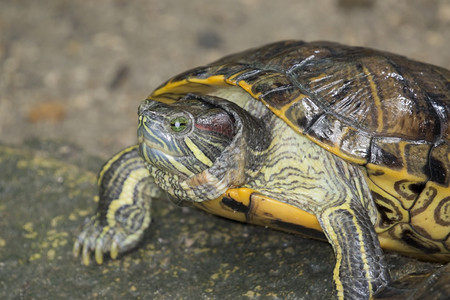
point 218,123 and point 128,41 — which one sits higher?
point 218,123

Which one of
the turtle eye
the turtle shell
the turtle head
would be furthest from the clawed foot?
the turtle shell

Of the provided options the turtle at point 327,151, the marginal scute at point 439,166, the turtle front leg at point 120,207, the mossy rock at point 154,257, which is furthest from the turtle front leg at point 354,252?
the turtle front leg at point 120,207

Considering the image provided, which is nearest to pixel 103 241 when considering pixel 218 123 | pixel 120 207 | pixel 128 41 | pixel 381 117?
pixel 120 207

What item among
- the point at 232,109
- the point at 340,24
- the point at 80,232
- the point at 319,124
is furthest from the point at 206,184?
the point at 340,24

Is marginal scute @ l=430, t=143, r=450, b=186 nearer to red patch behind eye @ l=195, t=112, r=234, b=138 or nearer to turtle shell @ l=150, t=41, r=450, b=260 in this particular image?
turtle shell @ l=150, t=41, r=450, b=260

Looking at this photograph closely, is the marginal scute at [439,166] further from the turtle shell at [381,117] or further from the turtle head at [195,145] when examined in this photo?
the turtle head at [195,145]

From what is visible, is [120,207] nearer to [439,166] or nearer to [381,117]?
[381,117]
